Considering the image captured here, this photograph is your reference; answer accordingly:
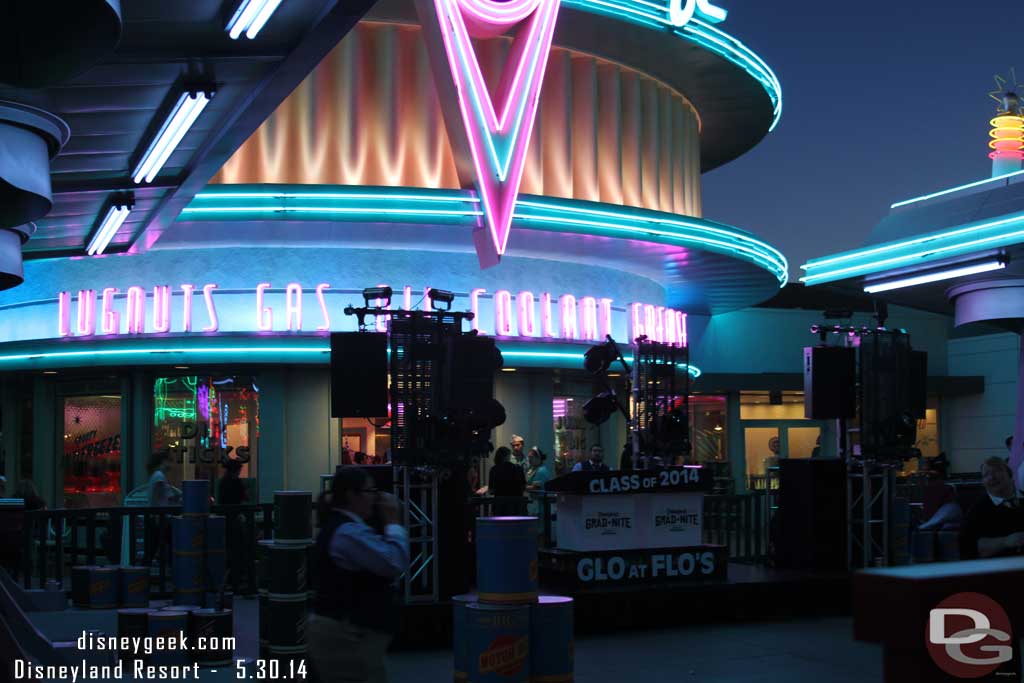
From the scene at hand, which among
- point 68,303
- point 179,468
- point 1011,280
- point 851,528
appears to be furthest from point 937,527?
point 68,303

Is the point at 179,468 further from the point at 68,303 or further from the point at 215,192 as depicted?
the point at 215,192

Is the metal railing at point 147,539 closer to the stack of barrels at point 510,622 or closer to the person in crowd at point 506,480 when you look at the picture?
the person in crowd at point 506,480

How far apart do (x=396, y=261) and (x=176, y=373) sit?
481cm

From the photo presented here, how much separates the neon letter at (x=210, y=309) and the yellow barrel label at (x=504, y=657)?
14939mm

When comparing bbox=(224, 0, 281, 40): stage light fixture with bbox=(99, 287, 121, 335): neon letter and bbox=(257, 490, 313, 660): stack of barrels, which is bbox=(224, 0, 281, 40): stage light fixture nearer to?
bbox=(257, 490, 313, 660): stack of barrels

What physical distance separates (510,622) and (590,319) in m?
16.6

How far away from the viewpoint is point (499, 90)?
22.0m

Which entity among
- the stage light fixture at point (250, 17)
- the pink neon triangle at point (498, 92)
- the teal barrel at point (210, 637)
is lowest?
the teal barrel at point (210, 637)

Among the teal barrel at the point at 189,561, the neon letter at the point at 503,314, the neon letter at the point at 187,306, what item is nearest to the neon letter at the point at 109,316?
the neon letter at the point at 187,306

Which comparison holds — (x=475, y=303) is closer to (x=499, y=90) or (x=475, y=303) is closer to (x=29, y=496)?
(x=499, y=90)

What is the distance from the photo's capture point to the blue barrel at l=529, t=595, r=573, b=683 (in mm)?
9258

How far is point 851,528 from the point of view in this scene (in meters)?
15.9

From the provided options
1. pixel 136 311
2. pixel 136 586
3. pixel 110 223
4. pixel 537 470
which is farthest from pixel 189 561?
pixel 136 311

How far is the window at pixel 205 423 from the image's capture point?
941 inches
